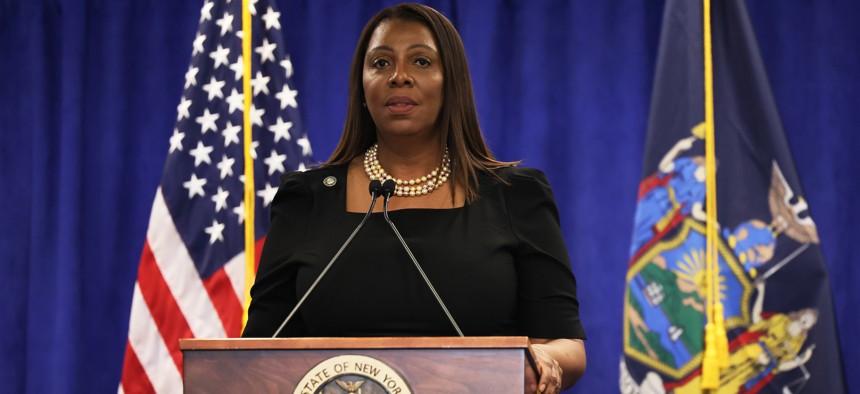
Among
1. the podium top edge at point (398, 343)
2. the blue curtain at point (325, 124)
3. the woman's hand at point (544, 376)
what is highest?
the blue curtain at point (325, 124)

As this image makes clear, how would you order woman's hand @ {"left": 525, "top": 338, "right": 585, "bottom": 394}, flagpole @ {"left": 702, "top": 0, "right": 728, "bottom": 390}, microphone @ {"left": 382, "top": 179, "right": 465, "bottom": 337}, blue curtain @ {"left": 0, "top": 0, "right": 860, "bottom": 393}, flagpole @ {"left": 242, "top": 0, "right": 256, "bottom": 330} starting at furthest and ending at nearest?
1. blue curtain @ {"left": 0, "top": 0, "right": 860, "bottom": 393}
2. flagpole @ {"left": 242, "top": 0, "right": 256, "bottom": 330}
3. flagpole @ {"left": 702, "top": 0, "right": 728, "bottom": 390}
4. microphone @ {"left": 382, "top": 179, "right": 465, "bottom": 337}
5. woman's hand @ {"left": 525, "top": 338, "right": 585, "bottom": 394}

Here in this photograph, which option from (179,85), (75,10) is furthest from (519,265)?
(75,10)

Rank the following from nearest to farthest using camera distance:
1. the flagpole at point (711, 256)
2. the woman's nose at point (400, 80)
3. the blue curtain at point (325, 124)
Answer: the woman's nose at point (400, 80), the flagpole at point (711, 256), the blue curtain at point (325, 124)

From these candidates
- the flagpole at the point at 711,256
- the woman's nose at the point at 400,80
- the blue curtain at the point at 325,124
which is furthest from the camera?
the blue curtain at the point at 325,124

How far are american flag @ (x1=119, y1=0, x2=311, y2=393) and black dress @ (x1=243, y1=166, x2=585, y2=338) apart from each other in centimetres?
165

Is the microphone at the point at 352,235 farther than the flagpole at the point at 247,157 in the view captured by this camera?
No

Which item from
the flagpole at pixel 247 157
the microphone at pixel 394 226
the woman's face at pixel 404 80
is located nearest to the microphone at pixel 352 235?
the microphone at pixel 394 226

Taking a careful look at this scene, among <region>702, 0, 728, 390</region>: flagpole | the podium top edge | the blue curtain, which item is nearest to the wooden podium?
the podium top edge

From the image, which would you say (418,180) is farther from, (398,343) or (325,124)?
(325,124)

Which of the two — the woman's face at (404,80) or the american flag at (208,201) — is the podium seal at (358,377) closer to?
the woman's face at (404,80)

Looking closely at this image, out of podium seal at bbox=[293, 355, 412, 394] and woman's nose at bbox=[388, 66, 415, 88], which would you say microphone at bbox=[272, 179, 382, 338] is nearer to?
woman's nose at bbox=[388, 66, 415, 88]

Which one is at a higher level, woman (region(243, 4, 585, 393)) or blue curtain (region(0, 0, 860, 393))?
blue curtain (region(0, 0, 860, 393))

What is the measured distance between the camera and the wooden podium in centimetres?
143

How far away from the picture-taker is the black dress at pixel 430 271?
1.91m
